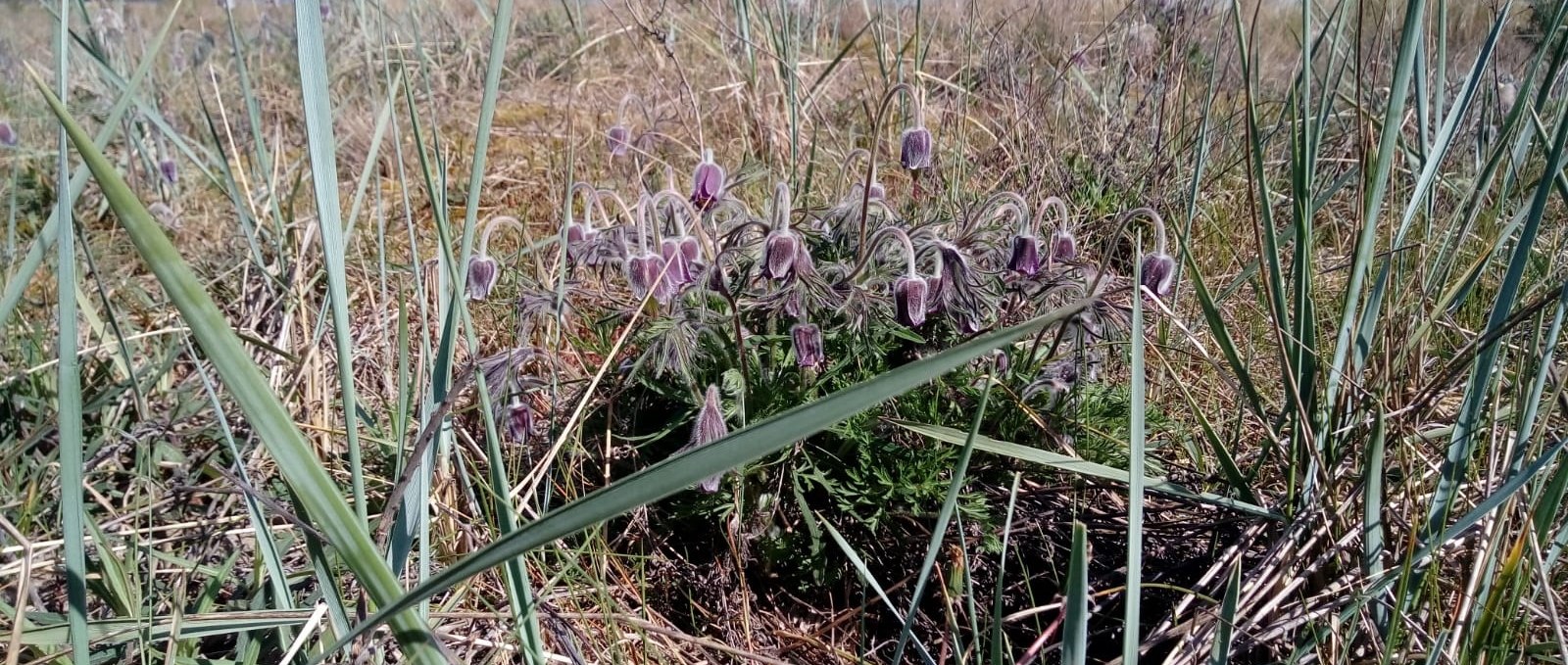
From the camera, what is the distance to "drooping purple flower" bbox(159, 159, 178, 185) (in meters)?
2.93

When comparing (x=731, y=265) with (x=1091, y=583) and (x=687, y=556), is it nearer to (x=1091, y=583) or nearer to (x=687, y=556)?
(x=687, y=556)

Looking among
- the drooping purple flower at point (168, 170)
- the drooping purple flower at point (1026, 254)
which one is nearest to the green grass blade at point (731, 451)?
the drooping purple flower at point (1026, 254)

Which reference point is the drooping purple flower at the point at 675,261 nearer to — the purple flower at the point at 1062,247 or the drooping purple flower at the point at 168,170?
the purple flower at the point at 1062,247

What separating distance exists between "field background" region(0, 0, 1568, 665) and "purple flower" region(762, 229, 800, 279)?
0.06 metres

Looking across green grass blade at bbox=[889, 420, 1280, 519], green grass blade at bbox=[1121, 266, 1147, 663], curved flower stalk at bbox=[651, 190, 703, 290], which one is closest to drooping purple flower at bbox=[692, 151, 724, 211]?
curved flower stalk at bbox=[651, 190, 703, 290]

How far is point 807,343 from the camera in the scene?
1.40 meters

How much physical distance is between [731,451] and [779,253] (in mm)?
950

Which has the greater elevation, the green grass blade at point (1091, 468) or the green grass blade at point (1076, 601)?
the green grass blade at point (1076, 601)

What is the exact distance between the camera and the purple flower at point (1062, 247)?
5.29 ft

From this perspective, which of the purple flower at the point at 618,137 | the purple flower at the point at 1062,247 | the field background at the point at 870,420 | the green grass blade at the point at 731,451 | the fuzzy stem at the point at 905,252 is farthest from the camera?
the purple flower at the point at 618,137

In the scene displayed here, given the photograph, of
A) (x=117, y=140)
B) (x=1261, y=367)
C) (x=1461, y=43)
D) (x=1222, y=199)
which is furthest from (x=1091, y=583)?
(x=117, y=140)

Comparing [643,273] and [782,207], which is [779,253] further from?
[643,273]

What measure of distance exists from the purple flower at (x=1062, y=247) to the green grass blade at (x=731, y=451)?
1.14m

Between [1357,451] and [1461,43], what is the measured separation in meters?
1.47
